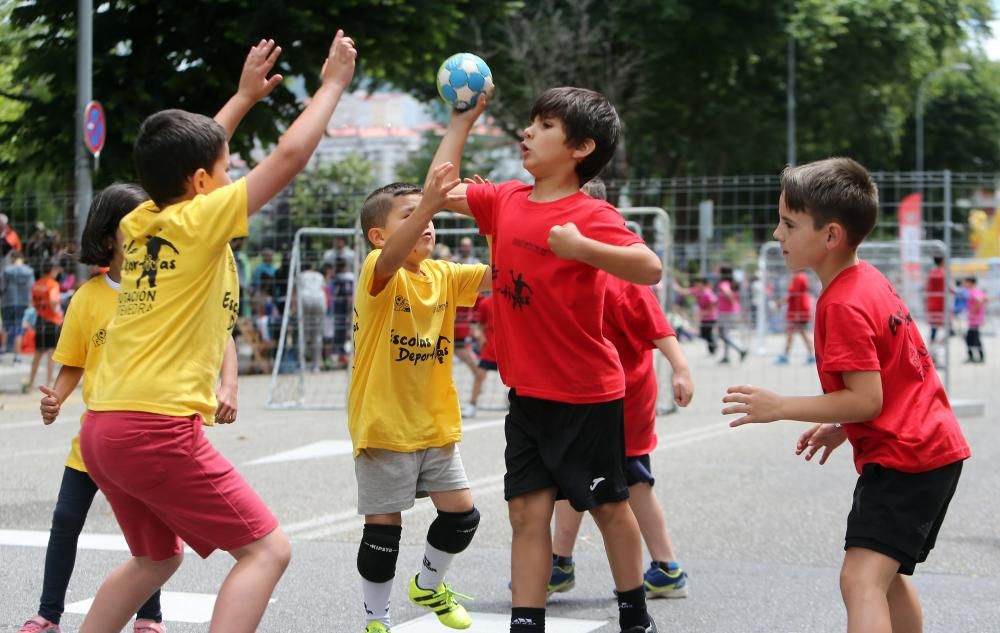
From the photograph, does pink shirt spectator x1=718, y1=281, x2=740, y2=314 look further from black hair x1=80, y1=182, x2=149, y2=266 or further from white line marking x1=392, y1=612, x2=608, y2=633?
black hair x1=80, y1=182, x2=149, y2=266

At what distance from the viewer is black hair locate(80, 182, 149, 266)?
4609mm

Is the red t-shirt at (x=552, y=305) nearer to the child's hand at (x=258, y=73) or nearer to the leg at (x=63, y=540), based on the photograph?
the child's hand at (x=258, y=73)

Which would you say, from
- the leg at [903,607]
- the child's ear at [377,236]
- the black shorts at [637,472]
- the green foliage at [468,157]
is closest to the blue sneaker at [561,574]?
the black shorts at [637,472]

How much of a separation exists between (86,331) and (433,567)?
1490mm

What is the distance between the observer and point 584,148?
4312 millimetres

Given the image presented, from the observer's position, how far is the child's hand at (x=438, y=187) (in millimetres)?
4086

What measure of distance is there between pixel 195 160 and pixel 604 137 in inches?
51.3

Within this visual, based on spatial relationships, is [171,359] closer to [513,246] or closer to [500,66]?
[513,246]

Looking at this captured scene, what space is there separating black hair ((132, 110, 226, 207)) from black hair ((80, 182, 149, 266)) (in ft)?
2.70

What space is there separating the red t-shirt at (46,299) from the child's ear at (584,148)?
1287 centimetres

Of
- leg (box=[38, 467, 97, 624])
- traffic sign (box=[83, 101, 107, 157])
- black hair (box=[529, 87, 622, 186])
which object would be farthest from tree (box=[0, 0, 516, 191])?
black hair (box=[529, 87, 622, 186])

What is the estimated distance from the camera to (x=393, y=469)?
186 inches

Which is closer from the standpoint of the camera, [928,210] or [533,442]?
[533,442]

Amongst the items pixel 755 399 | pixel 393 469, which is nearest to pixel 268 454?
pixel 393 469
